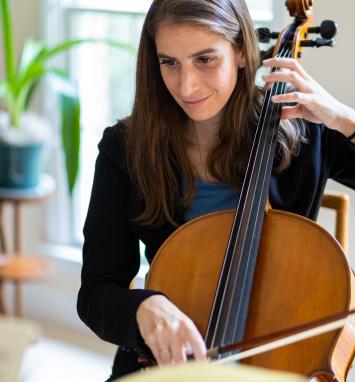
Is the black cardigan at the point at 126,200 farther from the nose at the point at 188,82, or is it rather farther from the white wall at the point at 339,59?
the white wall at the point at 339,59

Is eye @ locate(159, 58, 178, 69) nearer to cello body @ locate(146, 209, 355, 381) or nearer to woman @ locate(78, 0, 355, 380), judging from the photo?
woman @ locate(78, 0, 355, 380)

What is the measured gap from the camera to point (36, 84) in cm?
238

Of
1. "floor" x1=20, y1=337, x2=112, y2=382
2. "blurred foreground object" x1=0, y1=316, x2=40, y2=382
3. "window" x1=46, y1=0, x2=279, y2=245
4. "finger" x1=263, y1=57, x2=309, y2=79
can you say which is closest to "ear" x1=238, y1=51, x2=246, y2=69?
"finger" x1=263, y1=57, x2=309, y2=79

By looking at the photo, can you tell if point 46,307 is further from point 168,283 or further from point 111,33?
point 168,283

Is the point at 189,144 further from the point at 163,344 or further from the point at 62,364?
the point at 62,364

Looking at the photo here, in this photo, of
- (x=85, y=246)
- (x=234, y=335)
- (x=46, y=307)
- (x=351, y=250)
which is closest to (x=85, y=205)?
(x=46, y=307)

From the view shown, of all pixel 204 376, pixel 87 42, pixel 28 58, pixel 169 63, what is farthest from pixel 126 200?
pixel 28 58

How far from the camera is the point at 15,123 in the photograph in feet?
7.67

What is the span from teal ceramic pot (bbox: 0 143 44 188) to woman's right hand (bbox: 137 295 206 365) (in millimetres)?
1367

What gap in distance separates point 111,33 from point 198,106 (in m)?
1.34

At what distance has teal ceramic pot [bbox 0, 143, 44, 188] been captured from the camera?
233 centimetres

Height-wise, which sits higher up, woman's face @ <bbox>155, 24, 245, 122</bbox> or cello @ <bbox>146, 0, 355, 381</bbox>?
woman's face @ <bbox>155, 24, 245, 122</bbox>

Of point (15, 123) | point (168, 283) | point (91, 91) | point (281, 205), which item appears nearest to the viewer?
point (168, 283)

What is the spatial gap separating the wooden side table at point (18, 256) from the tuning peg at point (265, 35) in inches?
47.0
